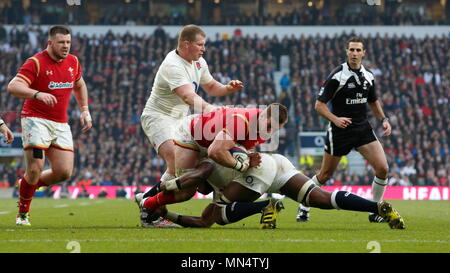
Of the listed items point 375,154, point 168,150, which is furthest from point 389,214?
point 168,150

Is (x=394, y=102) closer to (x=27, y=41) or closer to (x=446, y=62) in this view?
(x=446, y=62)

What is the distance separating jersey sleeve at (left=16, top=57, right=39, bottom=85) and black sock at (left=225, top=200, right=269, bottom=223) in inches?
116

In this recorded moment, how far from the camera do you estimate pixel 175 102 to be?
10.6 meters

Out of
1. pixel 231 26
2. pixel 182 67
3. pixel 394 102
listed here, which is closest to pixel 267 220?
pixel 182 67

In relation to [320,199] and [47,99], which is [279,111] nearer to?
[320,199]

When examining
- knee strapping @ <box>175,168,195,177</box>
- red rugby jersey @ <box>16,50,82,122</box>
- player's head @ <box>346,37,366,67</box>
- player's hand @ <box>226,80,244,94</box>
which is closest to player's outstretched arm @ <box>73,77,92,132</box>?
red rugby jersey @ <box>16,50,82,122</box>

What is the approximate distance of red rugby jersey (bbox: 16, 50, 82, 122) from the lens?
10.1 m

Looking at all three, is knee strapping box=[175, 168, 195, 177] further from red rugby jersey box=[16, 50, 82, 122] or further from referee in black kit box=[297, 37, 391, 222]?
referee in black kit box=[297, 37, 391, 222]

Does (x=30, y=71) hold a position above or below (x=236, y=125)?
above

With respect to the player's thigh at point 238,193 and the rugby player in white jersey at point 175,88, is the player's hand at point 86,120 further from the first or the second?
the player's thigh at point 238,193

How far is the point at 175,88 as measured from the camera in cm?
988

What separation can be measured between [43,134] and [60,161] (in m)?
0.44

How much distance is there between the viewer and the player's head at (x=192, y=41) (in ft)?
32.9
